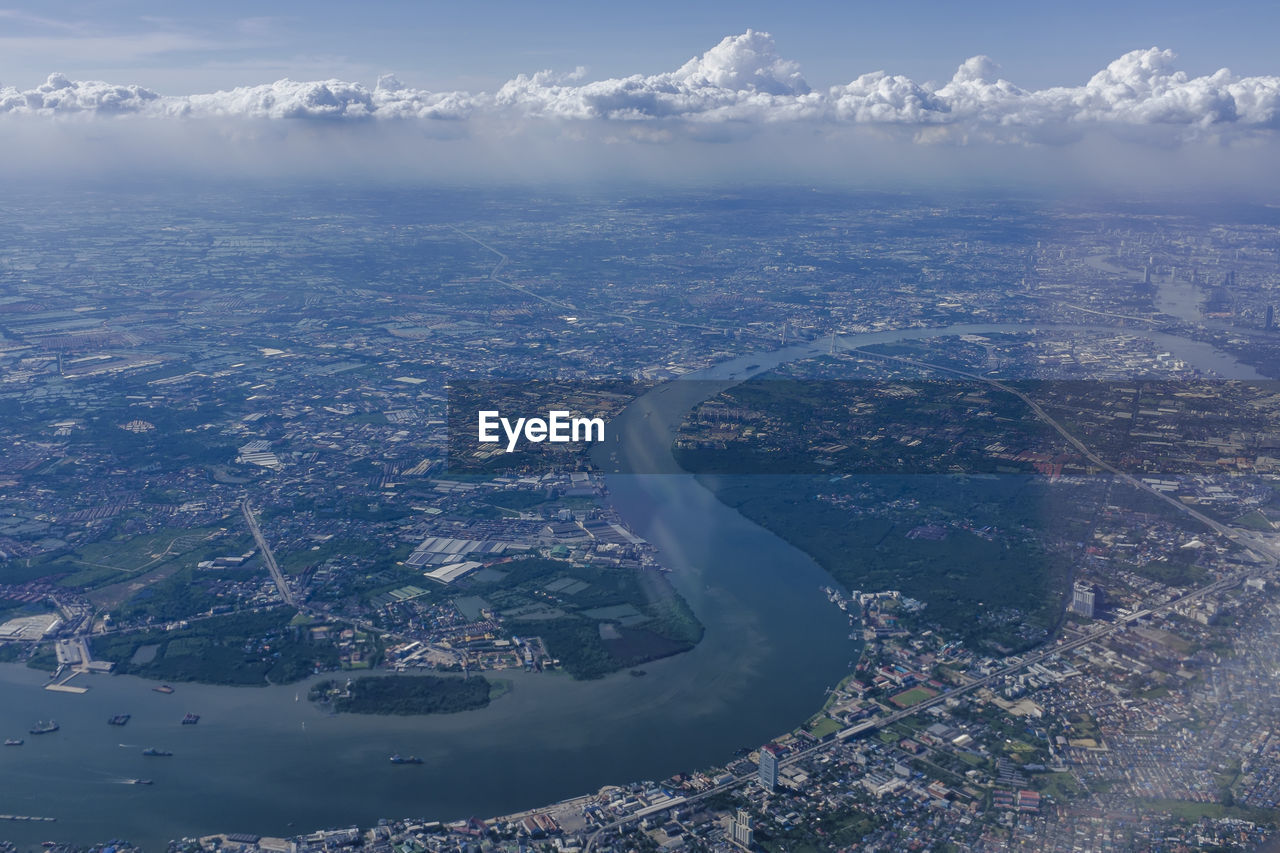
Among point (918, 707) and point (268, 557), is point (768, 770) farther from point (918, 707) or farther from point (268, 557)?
point (268, 557)

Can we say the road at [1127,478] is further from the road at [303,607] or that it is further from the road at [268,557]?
the road at [268,557]

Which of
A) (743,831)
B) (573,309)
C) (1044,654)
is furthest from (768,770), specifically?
(573,309)

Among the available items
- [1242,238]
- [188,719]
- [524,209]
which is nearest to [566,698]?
[188,719]

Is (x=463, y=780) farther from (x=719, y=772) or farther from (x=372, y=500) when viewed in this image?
(x=372, y=500)

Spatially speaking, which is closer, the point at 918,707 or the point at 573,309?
the point at 918,707

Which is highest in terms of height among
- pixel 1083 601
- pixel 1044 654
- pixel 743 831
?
pixel 1083 601

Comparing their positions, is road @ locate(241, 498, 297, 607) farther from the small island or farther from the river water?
the small island
